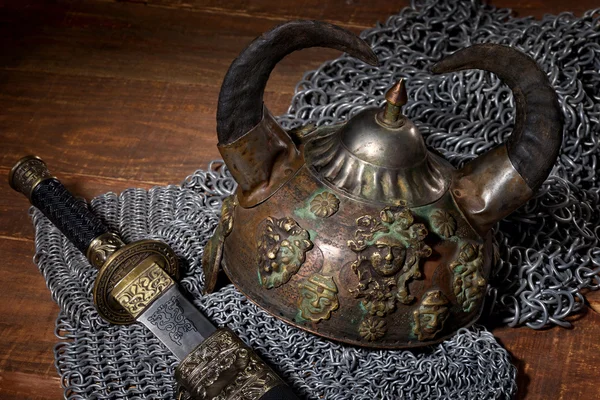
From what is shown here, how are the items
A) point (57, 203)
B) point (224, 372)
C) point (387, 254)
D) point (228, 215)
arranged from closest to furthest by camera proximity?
point (387, 254) → point (224, 372) → point (228, 215) → point (57, 203)

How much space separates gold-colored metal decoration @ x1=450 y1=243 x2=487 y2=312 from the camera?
1.93 meters

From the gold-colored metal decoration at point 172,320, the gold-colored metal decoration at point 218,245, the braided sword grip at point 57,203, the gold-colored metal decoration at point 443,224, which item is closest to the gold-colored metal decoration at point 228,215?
the gold-colored metal decoration at point 218,245

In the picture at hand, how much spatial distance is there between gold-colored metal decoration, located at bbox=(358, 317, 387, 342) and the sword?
0.70 feet

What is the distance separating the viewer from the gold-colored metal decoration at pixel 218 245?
2.06m

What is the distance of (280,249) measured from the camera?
6.26 feet

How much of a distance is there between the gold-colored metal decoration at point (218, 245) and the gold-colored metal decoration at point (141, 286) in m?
0.10

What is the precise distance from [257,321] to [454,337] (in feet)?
1.63

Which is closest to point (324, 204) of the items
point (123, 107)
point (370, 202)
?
point (370, 202)

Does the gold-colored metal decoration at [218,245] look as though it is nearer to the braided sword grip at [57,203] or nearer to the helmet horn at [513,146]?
the braided sword grip at [57,203]

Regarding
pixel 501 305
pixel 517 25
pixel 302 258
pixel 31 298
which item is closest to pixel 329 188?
pixel 302 258

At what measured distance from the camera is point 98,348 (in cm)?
217

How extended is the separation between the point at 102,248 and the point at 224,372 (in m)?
A: 0.46

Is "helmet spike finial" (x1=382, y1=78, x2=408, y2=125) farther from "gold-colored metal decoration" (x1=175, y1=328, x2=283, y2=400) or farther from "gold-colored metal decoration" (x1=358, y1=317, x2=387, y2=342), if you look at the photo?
"gold-colored metal decoration" (x1=175, y1=328, x2=283, y2=400)

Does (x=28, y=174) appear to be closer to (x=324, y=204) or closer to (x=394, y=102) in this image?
(x=324, y=204)
